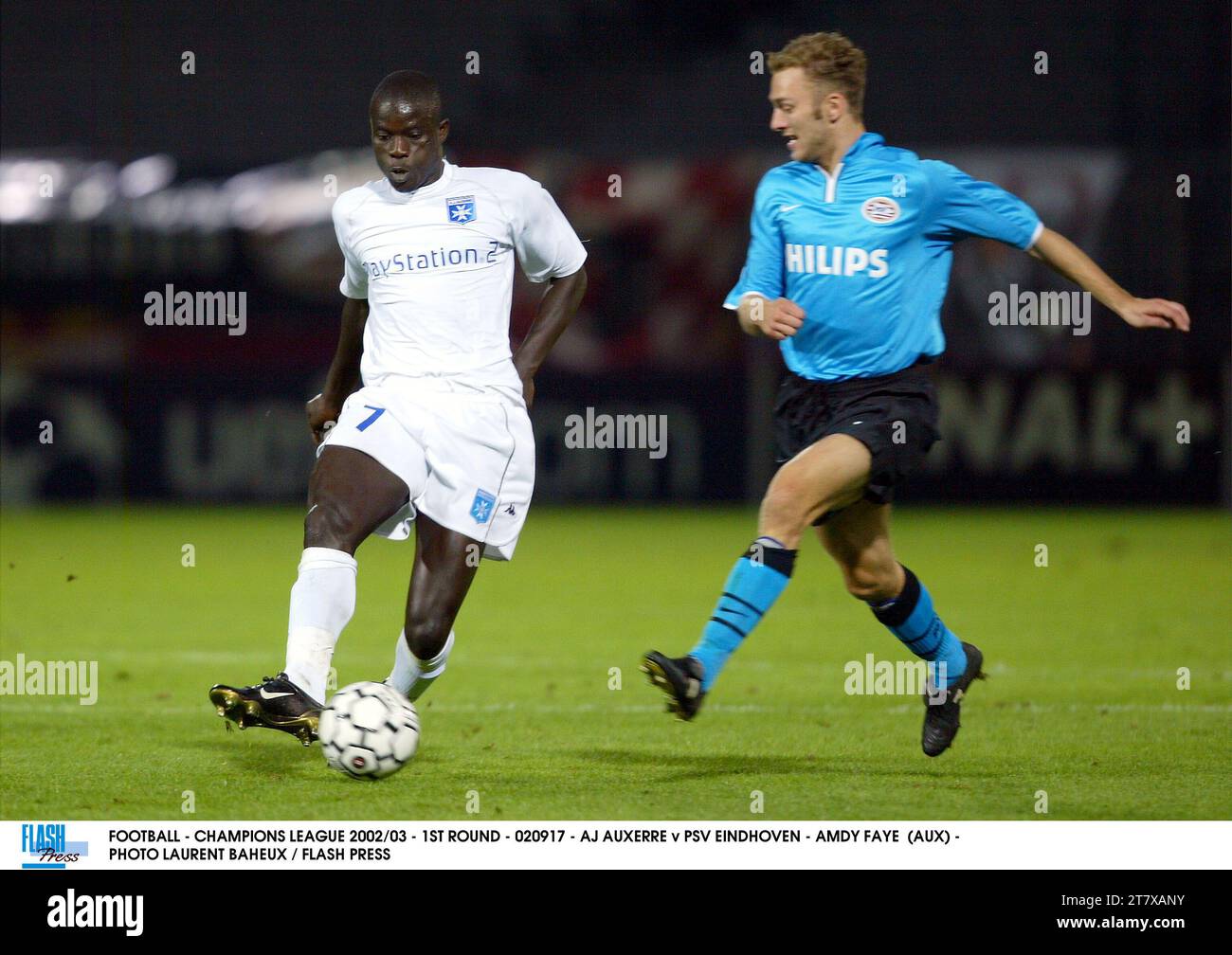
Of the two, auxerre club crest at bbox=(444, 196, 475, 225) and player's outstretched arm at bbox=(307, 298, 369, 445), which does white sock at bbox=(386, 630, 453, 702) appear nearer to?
player's outstretched arm at bbox=(307, 298, 369, 445)

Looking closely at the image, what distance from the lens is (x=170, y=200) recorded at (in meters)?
18.6

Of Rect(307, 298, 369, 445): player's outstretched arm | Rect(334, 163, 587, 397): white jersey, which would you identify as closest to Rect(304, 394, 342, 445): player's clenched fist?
Rect(307, 298, 369, 445): player's outstretched arm

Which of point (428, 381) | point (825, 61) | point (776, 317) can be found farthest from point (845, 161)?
point (428, 381)

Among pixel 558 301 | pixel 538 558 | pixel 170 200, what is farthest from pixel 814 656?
pixel 170 200

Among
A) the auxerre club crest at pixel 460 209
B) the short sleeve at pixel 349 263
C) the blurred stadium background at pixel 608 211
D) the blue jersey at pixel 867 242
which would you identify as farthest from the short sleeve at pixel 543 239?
the blurred stadium background at pixel 608 211

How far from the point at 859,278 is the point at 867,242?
0.11 m

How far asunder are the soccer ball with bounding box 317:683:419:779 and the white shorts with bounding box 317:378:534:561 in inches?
26.7

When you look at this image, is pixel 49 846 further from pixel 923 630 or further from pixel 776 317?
pixel 923 630

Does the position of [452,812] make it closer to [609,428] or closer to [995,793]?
[995,793]

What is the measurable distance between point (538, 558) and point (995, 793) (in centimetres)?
847

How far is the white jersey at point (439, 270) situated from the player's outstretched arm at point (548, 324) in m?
0.07

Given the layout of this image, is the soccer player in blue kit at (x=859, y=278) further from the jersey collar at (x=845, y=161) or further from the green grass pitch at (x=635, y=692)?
the green grass pitch at (x=635, y=692)

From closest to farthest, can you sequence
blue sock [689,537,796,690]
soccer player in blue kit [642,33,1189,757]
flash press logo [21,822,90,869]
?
1. flash press logo [21,822,90,869]
2. blue sock [689,537,796,690]
3. soccer player in blue kit [642,33,1189,757]

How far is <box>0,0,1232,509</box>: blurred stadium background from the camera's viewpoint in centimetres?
1688
